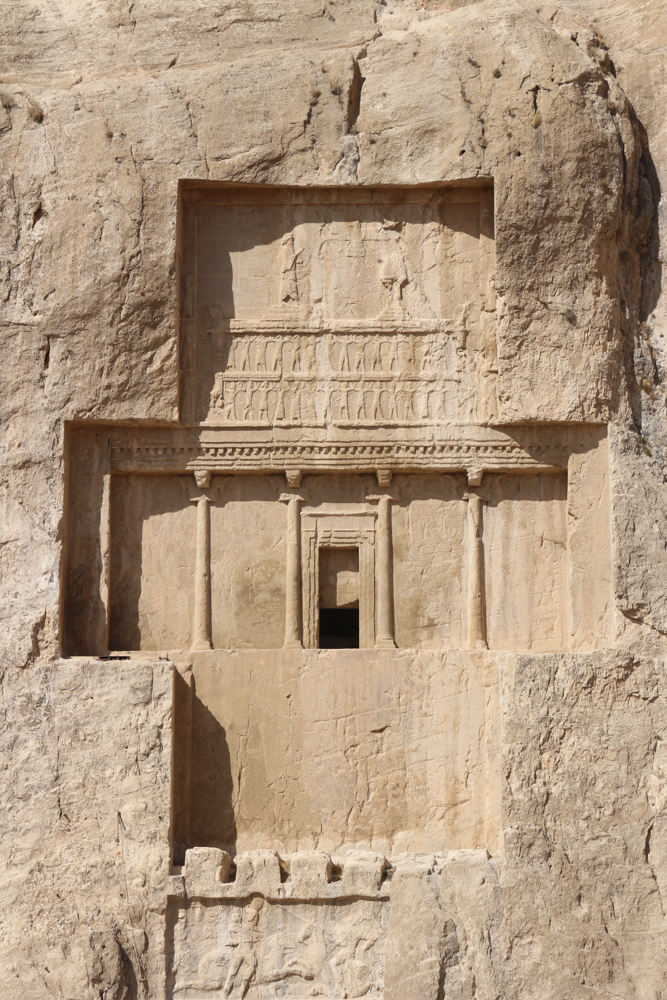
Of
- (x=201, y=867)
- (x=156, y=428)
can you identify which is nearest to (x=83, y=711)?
(x=201, y=867)

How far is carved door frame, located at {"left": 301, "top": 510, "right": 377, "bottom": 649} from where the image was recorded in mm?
9617

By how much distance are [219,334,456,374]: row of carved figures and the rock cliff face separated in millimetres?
24

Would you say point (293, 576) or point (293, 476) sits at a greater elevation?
point (293, 476)

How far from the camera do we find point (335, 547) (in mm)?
9688

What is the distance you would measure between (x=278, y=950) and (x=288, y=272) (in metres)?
5.11

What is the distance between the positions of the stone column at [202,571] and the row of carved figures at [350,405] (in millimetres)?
655

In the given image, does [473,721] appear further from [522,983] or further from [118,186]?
[118,186]

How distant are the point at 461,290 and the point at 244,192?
189 cm

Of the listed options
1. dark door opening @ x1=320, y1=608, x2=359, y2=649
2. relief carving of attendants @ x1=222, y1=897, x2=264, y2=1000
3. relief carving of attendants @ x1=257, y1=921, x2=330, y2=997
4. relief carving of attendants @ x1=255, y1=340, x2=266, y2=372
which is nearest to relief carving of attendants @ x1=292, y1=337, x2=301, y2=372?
relief carving of attendants @ x1=255, y1=340, x2=266, y2=372

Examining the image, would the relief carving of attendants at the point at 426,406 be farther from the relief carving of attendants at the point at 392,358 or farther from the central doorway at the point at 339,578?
the central doorway at the point at 339,578

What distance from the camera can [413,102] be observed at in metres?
9.57

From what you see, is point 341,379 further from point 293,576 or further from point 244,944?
point 244,944

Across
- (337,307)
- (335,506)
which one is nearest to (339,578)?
(335,506)

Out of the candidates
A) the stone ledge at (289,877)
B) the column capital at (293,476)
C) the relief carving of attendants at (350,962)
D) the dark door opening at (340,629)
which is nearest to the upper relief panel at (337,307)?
the column capital at (293,476)
